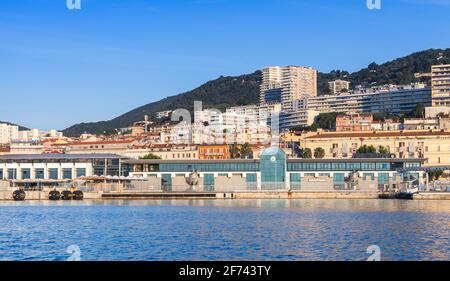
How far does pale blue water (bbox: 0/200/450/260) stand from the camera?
17016 millimetres

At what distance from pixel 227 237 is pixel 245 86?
470ft

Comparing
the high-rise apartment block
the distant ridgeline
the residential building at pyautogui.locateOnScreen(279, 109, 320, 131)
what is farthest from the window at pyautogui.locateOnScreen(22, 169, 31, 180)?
the high-rise apartment block

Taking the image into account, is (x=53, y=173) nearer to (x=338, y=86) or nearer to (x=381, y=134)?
(x=381, y=134)

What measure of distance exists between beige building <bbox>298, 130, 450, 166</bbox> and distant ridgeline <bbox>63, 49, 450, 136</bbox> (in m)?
53.8

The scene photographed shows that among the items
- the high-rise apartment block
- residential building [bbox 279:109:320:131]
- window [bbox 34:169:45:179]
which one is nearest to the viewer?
window [bbox 34:169:45:179]

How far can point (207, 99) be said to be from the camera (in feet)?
478

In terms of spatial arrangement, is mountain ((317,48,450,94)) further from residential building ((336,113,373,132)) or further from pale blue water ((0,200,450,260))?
pale blue water ((0,200,450,260))

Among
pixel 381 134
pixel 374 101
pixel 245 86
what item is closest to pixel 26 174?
pixel 381 134

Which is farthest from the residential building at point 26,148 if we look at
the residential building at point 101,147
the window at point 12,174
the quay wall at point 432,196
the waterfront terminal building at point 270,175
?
the quay wall at point 432,196

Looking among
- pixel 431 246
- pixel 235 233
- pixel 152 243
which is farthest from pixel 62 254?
pixel 431 246

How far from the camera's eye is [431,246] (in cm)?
1886

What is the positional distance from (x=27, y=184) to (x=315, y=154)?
2966 centimetres

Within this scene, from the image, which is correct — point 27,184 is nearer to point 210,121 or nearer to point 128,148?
point 128,148
